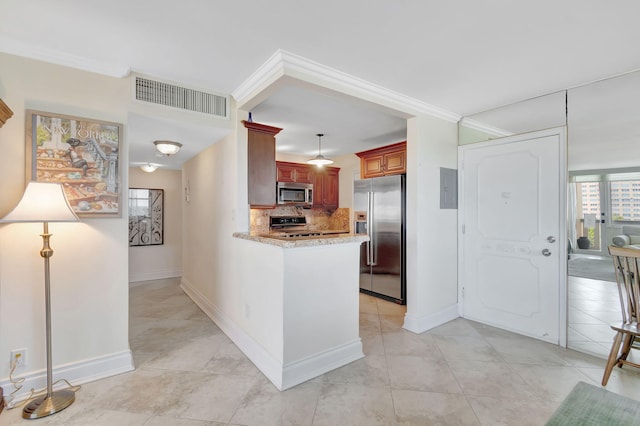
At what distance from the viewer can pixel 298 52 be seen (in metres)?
2.11

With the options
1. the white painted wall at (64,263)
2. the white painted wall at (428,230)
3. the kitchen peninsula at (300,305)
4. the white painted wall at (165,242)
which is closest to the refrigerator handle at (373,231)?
the white painted wall at (428,230)

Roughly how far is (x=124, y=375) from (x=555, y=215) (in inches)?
159

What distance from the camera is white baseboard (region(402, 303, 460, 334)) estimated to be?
311cm

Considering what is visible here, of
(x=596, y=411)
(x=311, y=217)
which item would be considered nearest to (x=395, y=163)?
(x=311, y=217)

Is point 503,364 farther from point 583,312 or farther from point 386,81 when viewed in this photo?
point 386,81

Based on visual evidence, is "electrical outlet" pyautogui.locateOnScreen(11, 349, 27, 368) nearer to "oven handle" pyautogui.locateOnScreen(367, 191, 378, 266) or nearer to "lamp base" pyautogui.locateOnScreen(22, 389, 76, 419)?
"lamp base" pyautogui.locateOnScreen(22, 389, 76, 419)

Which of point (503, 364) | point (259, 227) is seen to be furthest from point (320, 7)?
point (259, 227)

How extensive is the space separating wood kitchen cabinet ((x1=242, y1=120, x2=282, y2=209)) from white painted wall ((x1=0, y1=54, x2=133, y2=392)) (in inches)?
41.7

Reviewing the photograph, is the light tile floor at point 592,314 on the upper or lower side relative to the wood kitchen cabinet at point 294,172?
lower

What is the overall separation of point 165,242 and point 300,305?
176 inches

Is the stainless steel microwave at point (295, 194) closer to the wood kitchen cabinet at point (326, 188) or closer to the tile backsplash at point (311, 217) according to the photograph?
the wood kitchen cabinet at point (326, 188)

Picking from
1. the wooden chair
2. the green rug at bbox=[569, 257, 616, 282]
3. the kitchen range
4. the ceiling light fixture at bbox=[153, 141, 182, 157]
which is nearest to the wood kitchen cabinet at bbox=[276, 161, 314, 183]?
the kitchen range

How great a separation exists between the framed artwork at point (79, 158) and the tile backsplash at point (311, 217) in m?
2.91

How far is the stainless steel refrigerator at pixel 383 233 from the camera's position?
4.14 m
